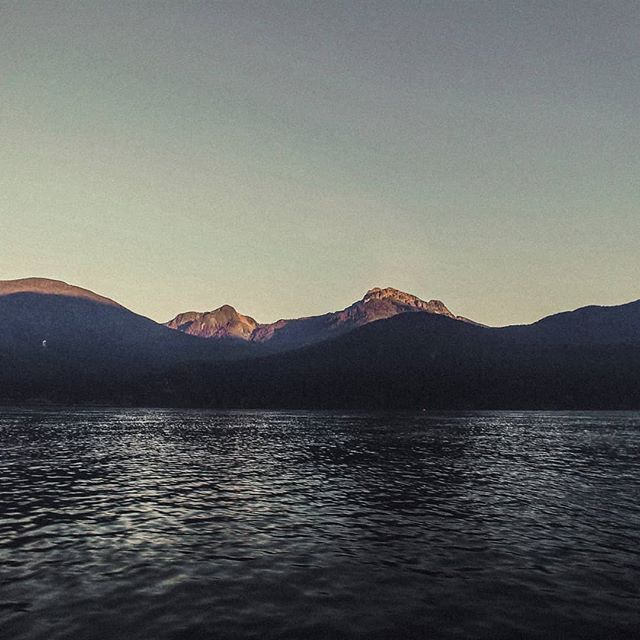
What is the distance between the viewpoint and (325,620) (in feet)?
70.1

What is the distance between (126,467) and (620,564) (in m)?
56.0

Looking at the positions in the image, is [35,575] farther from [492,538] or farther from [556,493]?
[556,493]

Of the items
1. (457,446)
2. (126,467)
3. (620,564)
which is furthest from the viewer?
(457,446)

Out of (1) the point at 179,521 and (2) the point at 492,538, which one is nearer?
(2) the point at 492,538

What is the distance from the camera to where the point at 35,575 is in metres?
26.5

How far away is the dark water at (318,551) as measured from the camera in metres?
21.4

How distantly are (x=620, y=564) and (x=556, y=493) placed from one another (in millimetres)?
22770

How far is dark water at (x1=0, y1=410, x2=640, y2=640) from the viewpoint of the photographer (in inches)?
842

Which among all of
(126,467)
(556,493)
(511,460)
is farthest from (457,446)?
(126,467)

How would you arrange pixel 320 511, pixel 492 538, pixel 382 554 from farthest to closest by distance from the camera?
pixel 320 511
pixel 492 538
pixel 382 554

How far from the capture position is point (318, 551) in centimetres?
3142

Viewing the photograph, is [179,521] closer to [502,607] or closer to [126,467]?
[502,607]

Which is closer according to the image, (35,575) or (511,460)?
(35,575)

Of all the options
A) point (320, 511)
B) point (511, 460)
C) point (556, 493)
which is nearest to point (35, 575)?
point (320, 511)
